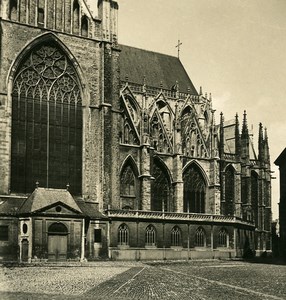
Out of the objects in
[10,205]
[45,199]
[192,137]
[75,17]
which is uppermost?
[75,17]

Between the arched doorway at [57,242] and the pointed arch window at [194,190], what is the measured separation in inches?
799

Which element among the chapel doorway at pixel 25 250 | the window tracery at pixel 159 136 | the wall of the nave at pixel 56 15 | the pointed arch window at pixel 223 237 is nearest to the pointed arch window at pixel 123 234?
the chapel doorway at pixel 25 250

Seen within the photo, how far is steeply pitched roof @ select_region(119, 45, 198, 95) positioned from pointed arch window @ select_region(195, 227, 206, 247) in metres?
18.7

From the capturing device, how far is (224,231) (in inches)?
2280

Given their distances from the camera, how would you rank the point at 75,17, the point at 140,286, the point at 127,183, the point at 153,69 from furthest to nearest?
the point at 153,69, the point at 127,183, the point at 75,17, the point at 140,286

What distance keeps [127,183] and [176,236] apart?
6.81 m

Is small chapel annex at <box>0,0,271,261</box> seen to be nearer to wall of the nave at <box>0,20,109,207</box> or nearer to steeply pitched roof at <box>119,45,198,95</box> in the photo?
wall of the nave at <box>0,20,109,207</box>

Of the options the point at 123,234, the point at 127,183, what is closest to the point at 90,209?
the point at 123,234

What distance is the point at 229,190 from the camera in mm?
68688

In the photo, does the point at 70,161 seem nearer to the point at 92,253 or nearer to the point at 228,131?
the point at 92,253

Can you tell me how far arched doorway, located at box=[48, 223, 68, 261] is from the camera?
43844 millimetres

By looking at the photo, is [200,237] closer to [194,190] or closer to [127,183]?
[194,190]

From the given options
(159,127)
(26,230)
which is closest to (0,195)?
(26,230)

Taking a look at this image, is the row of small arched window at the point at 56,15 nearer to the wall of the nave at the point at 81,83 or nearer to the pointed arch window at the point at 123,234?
the wall of the nave at the point at 81,83
